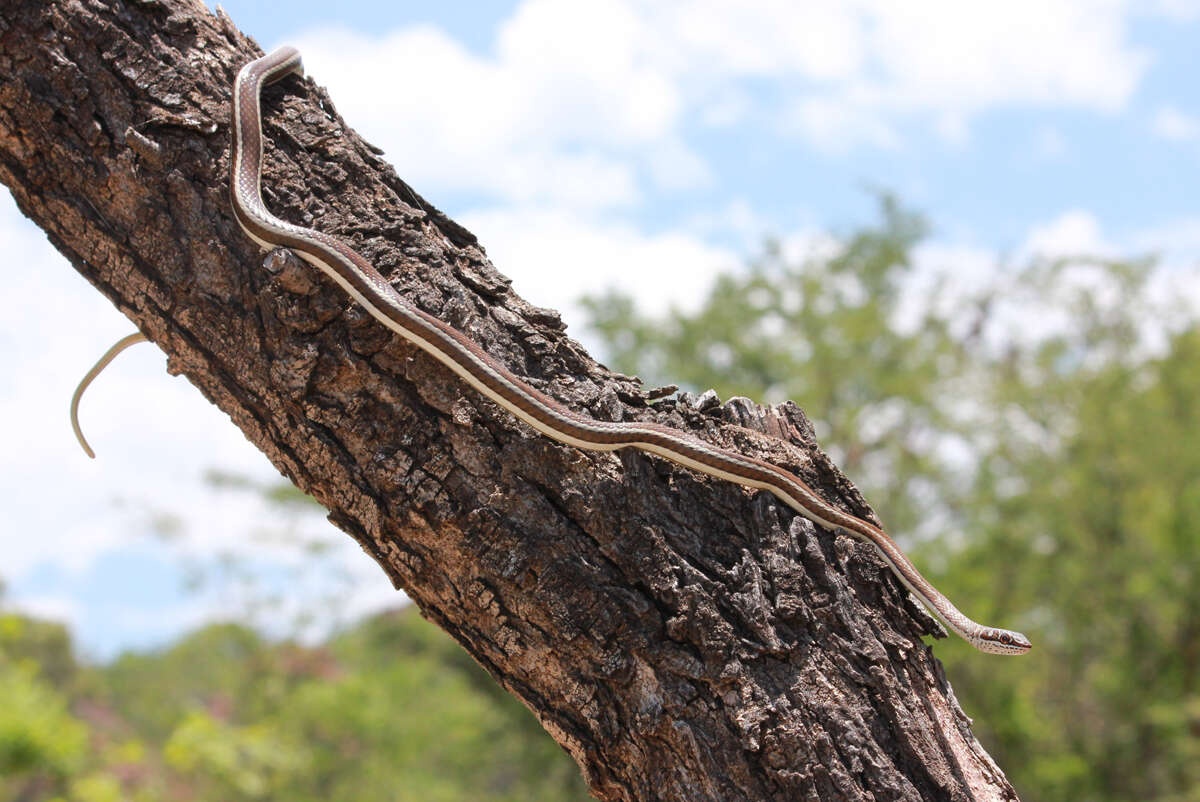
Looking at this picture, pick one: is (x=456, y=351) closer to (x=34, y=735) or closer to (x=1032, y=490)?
(x=34, y=735)

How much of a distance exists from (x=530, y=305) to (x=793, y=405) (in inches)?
36.8

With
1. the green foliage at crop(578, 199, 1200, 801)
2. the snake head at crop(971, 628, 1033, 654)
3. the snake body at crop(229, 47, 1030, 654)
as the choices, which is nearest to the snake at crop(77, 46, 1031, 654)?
the snake body at crop(229, 47, 1030, 654)

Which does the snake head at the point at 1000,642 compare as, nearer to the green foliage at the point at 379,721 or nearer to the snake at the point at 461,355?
the snake at the point at 461,355

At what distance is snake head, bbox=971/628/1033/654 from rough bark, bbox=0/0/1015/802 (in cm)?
132

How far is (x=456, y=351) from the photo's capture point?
A: 8.11 ft

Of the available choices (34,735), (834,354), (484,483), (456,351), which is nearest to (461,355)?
(456,351)

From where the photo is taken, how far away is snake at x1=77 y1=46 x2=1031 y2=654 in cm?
247

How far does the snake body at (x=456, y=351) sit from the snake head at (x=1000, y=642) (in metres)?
1.42

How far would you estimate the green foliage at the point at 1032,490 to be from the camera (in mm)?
20453

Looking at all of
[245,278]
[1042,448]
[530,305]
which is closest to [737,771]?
[530,305]

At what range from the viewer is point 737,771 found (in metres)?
2.30

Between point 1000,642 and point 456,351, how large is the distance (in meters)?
2.75

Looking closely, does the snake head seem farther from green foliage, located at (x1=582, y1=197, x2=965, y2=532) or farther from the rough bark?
green foliage, located at (x1=582, y1=197, x2=965, y2=532)

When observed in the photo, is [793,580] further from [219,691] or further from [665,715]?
[219,691]
